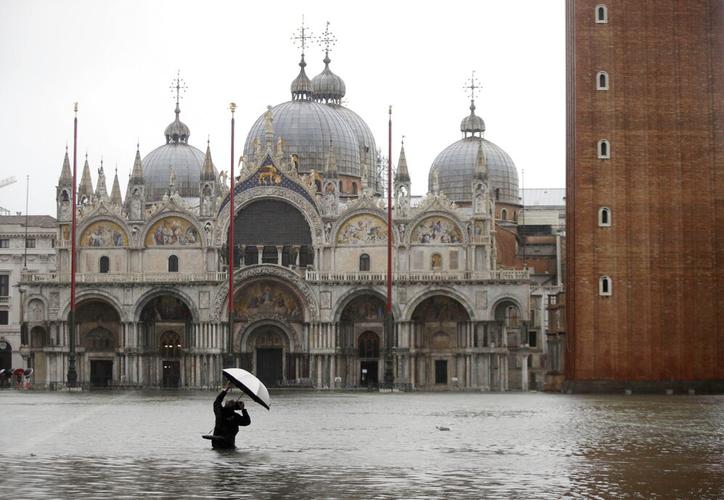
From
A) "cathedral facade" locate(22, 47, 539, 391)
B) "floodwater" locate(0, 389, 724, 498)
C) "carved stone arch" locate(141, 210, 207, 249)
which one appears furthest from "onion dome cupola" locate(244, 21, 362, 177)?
"floodwater" locate(0, 389, 724, 498)

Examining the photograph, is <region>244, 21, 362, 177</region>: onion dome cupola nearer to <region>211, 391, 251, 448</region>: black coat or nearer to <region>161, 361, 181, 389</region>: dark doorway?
<region>161, 361, 181, 389</region>: dark doorway

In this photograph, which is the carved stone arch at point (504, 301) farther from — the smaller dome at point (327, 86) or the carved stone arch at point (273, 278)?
the smaller dome at point (327, 86)

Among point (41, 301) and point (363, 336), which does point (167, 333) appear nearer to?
point (41, 301)

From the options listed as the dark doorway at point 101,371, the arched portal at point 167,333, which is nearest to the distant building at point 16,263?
the dark doorway at point 101,371

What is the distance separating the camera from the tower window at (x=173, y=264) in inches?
3733

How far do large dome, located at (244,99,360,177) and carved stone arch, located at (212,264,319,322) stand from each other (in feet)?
46.0

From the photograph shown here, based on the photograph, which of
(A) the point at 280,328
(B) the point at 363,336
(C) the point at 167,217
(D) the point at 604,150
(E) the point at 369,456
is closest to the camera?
(E) the point at 369,456

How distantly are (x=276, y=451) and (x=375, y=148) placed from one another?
84.4 meters

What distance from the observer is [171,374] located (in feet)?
310

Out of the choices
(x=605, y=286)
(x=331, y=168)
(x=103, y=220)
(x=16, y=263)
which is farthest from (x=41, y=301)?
(x=605, y=286)

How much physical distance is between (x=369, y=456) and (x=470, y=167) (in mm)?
85451

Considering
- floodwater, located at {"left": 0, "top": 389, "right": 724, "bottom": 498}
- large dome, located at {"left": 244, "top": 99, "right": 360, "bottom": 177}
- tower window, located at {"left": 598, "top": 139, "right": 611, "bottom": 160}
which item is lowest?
floodwater, located at {"left": 0, "top": 389, "right": 724, "bottom": 498}

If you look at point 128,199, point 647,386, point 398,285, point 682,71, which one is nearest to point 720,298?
point 647,386

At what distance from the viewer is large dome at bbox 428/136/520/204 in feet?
368
